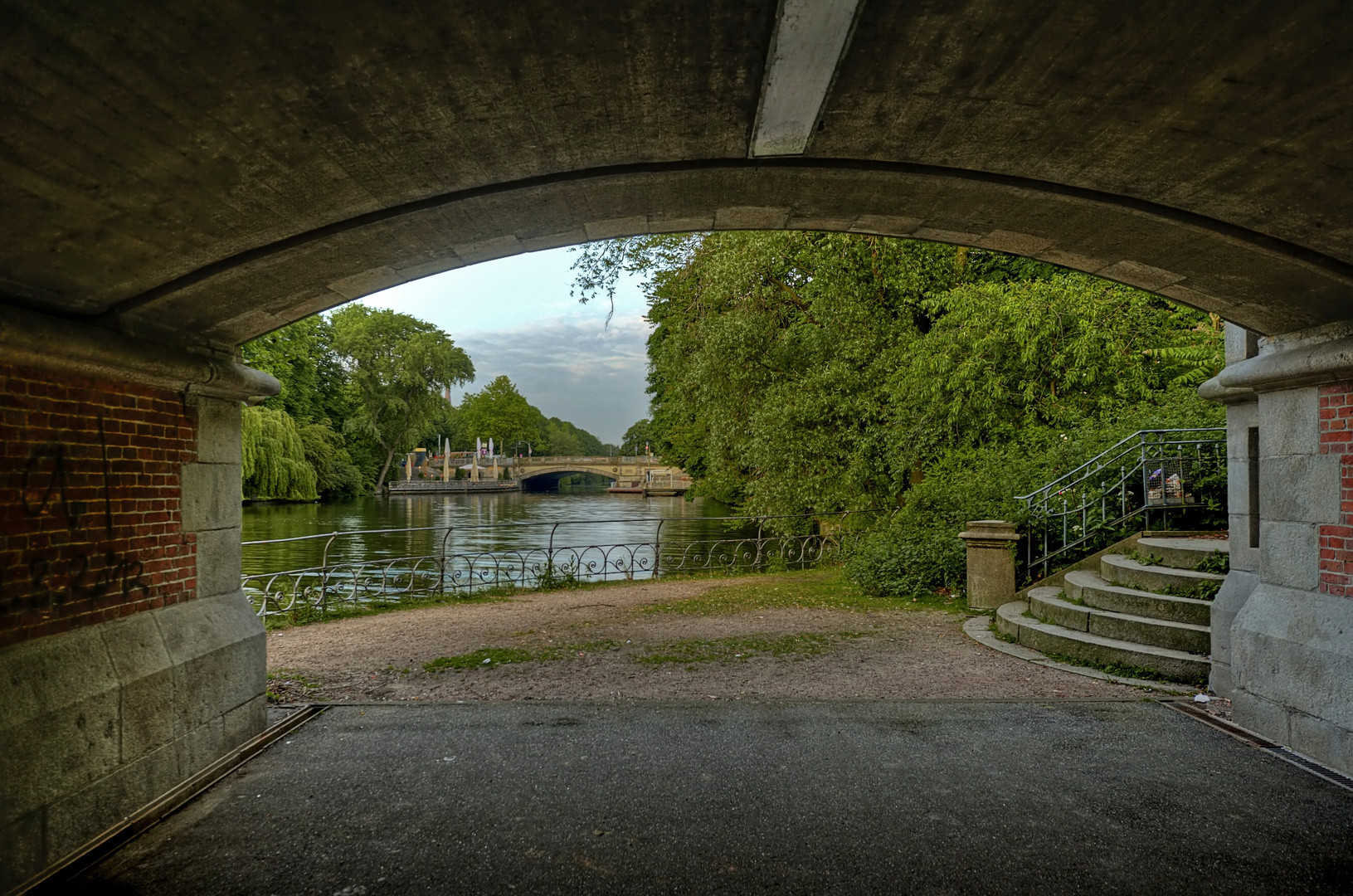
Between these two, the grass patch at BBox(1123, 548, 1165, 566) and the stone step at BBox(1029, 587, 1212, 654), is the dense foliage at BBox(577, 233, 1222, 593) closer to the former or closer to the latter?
the grass patch at BBox(1123, 548, 1165, 566)

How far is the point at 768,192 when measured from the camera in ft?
13.0

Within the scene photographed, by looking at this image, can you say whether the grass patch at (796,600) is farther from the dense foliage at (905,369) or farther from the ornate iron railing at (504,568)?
the ornate iron railing at (504,568)

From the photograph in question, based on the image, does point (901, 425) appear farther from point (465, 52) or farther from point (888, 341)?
point (465, 52)

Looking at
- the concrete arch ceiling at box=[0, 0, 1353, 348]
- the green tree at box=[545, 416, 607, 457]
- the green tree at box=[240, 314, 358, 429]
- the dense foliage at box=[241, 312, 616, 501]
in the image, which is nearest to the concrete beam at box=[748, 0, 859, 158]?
the concrete arch ceiling at box=[0, 0, 1353, 348]

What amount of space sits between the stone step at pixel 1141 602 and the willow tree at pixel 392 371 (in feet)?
154

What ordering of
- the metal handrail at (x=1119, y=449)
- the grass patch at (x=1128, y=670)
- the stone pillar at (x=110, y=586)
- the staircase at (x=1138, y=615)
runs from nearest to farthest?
1. the stone pillar at (x=110, y=586)
2. the grass patch at (x=1128, y=670)
3. the staircase at (x=1138, y=615)
4. the metal handrail at (x=1119, y=449)

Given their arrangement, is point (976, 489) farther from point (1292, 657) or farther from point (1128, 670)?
point (1292, 657)

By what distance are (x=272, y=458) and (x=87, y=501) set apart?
2953cm

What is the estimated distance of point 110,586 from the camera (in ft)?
12.1

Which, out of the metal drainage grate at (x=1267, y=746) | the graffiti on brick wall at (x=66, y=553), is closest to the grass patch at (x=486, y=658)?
the graffiti on brick wall at (x=66, y=553)

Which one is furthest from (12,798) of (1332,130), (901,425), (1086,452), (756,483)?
(756,483)

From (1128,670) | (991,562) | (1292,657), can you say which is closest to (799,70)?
(1292,657)

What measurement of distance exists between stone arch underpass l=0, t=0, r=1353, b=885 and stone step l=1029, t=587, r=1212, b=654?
33.5 inches

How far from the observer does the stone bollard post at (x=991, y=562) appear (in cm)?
858
